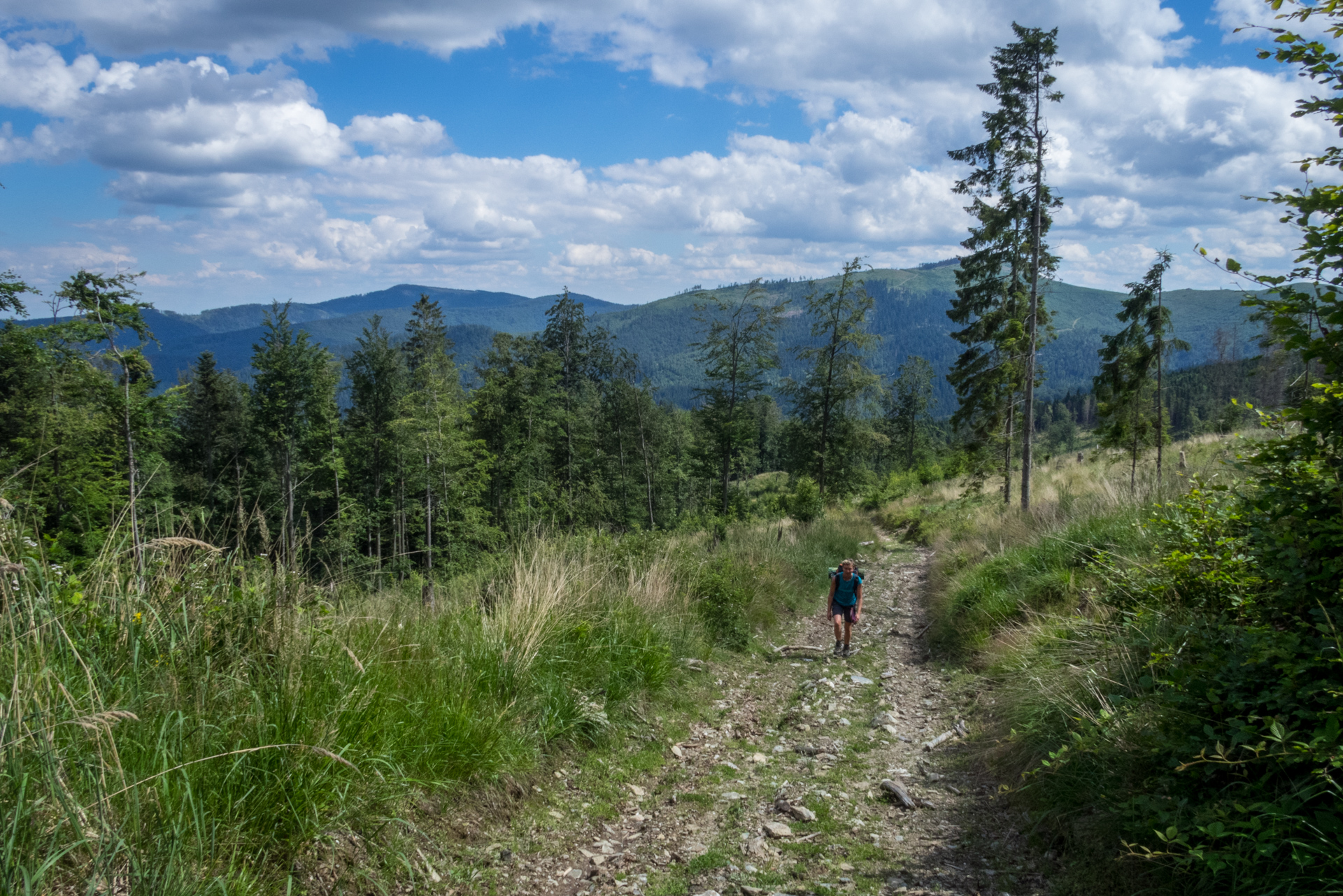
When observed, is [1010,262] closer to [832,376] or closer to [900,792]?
[832,376]

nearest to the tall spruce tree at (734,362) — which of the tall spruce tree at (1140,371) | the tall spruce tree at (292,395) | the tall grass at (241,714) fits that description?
the tall spruce tree at (1140,371)

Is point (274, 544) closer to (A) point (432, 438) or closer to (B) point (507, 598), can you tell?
(B) point (507, 598)

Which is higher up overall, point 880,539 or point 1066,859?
point 1066,859

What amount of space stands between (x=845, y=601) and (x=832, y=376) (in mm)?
17913

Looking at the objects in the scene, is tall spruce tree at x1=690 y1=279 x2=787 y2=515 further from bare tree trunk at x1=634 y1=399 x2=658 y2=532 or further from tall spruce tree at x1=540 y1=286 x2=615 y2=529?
bare tree trunk at x1=634 y1=399 x2=658 y2=532

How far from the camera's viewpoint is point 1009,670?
6.19 metres

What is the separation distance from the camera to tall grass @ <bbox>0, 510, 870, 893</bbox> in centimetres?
208

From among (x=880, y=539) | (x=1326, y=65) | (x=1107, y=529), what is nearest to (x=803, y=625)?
(x=1107, y=529)

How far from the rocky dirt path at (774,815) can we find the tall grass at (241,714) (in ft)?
1.35

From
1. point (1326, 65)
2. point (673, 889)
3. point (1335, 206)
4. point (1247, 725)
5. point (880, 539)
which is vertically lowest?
point (880, 539)

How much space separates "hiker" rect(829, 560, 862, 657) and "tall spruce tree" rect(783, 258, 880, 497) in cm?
1671

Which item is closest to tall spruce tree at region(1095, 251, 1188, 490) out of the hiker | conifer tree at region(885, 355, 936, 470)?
the hiker

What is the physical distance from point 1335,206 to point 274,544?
5.33 metres

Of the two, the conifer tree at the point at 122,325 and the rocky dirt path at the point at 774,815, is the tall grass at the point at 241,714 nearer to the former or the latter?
the rocky dirt path at the point at 774,815
